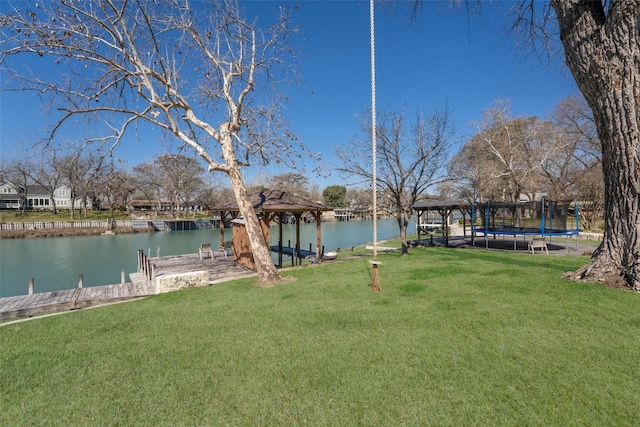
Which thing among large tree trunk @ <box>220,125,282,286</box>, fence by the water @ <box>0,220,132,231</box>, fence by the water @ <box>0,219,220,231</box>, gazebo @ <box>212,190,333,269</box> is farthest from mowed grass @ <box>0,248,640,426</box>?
fence by the water @ <box>0,220,132,231</box>

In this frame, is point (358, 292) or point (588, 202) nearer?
point (358, 292)

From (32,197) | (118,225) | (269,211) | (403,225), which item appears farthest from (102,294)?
(32,197)

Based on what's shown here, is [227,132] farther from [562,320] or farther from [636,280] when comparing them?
[636,280]

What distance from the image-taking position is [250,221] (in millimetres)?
9305

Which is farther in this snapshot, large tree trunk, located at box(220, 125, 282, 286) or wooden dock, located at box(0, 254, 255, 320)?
large tree trunk, located at box(220, 125, 282, 286)

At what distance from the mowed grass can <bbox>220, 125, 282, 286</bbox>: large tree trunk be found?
2421 millimetres

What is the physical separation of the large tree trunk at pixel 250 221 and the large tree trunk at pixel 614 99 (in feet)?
24.8

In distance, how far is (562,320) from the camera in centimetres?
459

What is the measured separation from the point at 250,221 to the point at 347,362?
20.7ft

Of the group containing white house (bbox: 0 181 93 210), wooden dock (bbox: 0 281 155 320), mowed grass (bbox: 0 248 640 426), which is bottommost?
wooden dock (bbox: 0 281 155 320)

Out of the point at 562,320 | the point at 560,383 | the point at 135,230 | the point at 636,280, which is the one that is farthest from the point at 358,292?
the point at 135,230

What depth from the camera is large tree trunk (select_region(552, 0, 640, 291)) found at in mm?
5688

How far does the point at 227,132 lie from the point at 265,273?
4.56 metres

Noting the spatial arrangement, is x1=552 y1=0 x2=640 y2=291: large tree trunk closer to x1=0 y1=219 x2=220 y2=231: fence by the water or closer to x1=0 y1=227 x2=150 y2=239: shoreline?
x1=0 y1=227 x2=150 y2=239: shoreline
